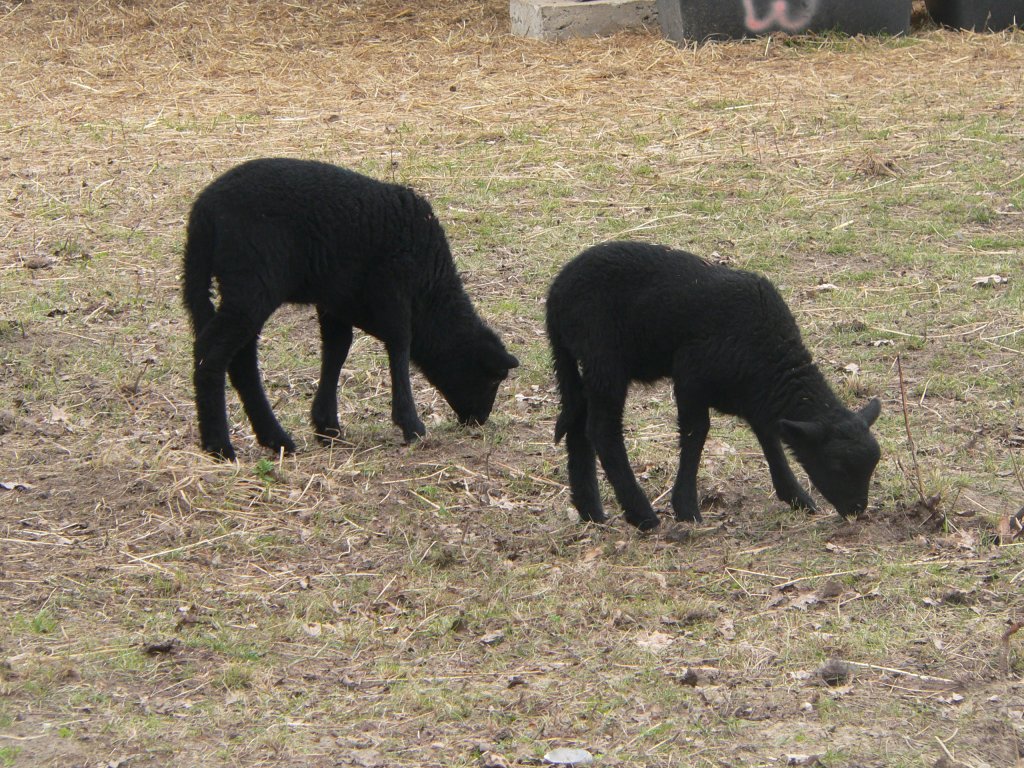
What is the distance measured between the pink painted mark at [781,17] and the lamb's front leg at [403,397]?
1014 cm

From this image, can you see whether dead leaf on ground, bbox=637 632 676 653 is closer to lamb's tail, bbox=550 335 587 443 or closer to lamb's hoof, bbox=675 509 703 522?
lamb's hoof, bbox=675 509 703 522

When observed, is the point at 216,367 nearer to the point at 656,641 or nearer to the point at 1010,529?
the point at 656,641

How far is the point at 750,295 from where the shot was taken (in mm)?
6336

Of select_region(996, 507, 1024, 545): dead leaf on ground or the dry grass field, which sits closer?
the dry grass field

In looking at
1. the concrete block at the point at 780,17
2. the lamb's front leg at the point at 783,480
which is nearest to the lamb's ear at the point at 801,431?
the lamb's front leg at the point at 783,480

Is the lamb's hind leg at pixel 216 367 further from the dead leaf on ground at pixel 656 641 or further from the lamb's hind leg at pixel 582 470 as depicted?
the dead leaf on ground at pixel 656 641

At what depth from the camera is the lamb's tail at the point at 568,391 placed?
6.63m

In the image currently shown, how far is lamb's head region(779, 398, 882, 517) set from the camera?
243 inches

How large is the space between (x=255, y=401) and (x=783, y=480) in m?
2.85

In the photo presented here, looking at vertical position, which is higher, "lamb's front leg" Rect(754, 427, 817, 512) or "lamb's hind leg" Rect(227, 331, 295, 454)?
"lamb's hind leg" Rect(227, 331, 295, 454)

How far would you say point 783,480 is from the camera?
6617mm

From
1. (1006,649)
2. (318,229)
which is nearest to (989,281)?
(318,229)

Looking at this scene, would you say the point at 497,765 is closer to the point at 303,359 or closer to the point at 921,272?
the point at 303,359

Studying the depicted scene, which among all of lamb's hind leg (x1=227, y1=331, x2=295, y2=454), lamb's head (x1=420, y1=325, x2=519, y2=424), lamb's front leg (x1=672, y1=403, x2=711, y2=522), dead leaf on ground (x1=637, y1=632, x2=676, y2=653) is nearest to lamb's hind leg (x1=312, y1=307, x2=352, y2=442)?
lamb's hind leg (x1=227, y1=331, x2=295, y2=454)
